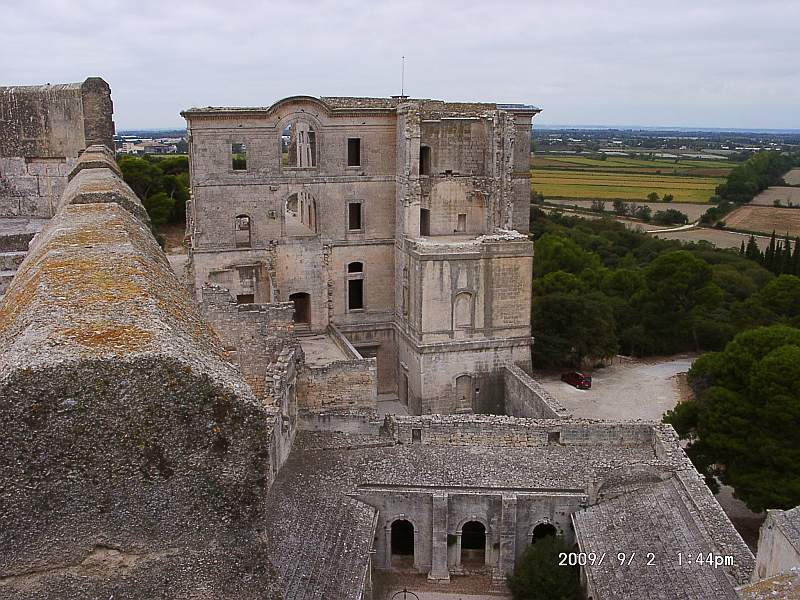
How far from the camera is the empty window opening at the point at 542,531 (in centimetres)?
1672

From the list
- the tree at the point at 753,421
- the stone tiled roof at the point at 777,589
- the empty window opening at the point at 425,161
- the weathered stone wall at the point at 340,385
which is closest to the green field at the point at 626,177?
the empty window opening at the point at 425,161

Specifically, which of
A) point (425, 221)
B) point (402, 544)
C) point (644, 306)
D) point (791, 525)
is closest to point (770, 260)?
point (644, 306)

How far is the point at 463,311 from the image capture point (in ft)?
79.3

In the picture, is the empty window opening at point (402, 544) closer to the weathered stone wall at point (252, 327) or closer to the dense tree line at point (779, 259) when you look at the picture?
the weathered stone wall at point (252, 327)

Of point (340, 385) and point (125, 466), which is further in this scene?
point (340, 385)

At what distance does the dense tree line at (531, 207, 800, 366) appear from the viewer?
29.3 meters

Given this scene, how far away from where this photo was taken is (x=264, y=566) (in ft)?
18.1

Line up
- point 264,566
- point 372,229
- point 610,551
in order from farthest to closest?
1. point 372,229
2. point 610,551
3. point 264,566

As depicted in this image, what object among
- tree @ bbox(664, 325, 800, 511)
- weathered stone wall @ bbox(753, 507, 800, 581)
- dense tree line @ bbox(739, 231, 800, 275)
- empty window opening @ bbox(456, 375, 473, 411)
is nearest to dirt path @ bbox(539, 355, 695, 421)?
empty window opening @ bbox(456, 375, 473, 411)

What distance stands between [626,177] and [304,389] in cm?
10661

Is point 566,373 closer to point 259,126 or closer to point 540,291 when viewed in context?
point 540,291

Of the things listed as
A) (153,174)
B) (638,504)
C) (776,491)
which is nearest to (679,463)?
(638,504)

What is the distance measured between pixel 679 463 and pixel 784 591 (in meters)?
7.55

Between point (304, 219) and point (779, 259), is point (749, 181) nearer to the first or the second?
point (779, 259)
